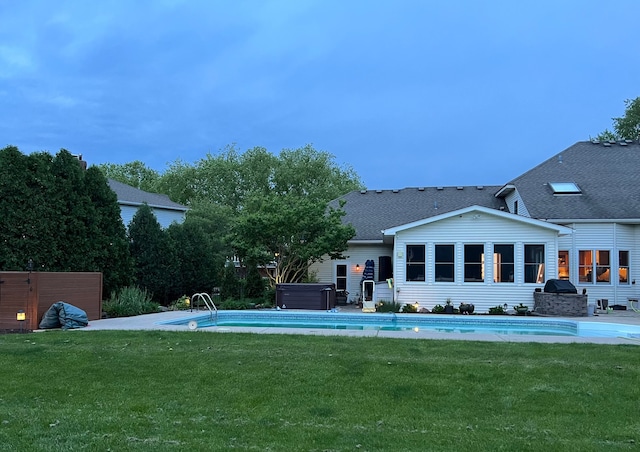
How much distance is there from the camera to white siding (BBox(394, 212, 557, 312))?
645 inches

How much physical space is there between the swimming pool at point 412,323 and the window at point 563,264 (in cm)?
498

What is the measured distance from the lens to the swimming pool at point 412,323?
12.3 m

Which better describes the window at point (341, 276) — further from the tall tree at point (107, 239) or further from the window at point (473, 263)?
the tall tree at point (107, 239)

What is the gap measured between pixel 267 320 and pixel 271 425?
10.2 metres

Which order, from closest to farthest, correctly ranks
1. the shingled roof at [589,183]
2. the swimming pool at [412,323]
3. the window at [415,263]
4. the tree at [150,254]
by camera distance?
the swimming pool at [412,323] → the window at [415,263] → the shingled roof at [589,183] → the tree at [150,254]

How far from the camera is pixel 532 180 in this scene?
2020cm

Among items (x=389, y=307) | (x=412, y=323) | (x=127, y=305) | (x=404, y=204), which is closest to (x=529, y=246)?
(x=389, y=307)

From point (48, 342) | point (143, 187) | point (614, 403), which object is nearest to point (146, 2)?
point (48, 342)

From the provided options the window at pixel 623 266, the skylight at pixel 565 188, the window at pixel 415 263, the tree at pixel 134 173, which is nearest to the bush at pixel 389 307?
the window at pixel 415 263

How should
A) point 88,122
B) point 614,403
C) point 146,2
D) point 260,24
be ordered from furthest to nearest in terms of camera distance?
point 88,122
point 260,24
point 146,2
point 614,403

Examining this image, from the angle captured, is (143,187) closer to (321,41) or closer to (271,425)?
(321,41)

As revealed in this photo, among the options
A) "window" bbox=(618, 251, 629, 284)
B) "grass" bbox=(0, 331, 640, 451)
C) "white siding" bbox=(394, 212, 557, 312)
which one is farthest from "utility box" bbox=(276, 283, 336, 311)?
"window" bbox=(618, 251, 629, 284)

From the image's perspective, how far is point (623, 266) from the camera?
57.6 feet

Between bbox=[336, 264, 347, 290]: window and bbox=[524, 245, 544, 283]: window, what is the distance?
738cm
